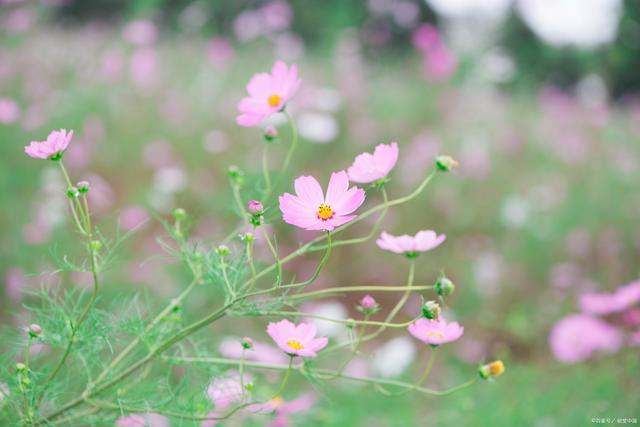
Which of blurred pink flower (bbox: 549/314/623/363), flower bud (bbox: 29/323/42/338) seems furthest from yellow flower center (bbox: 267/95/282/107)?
blurred pink flower (bbox: 549/314/623/363)

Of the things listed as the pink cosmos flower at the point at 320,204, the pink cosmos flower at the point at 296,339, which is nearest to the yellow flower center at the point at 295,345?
the pink cosmos flower at the point at 296,339

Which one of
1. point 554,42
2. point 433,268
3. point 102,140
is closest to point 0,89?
point 102,140

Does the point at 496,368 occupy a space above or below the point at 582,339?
above

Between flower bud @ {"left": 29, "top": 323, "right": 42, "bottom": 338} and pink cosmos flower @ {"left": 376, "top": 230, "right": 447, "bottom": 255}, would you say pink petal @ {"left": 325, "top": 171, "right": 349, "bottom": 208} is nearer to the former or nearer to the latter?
pink cosmos flower @ {"left": 376, "top": 230, "right": 447, "bottom": 255}

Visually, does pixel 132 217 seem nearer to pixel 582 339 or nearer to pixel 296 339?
pixel 582 339

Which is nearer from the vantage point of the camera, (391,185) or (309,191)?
(309,191)

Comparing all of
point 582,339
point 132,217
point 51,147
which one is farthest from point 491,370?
point 132,217
